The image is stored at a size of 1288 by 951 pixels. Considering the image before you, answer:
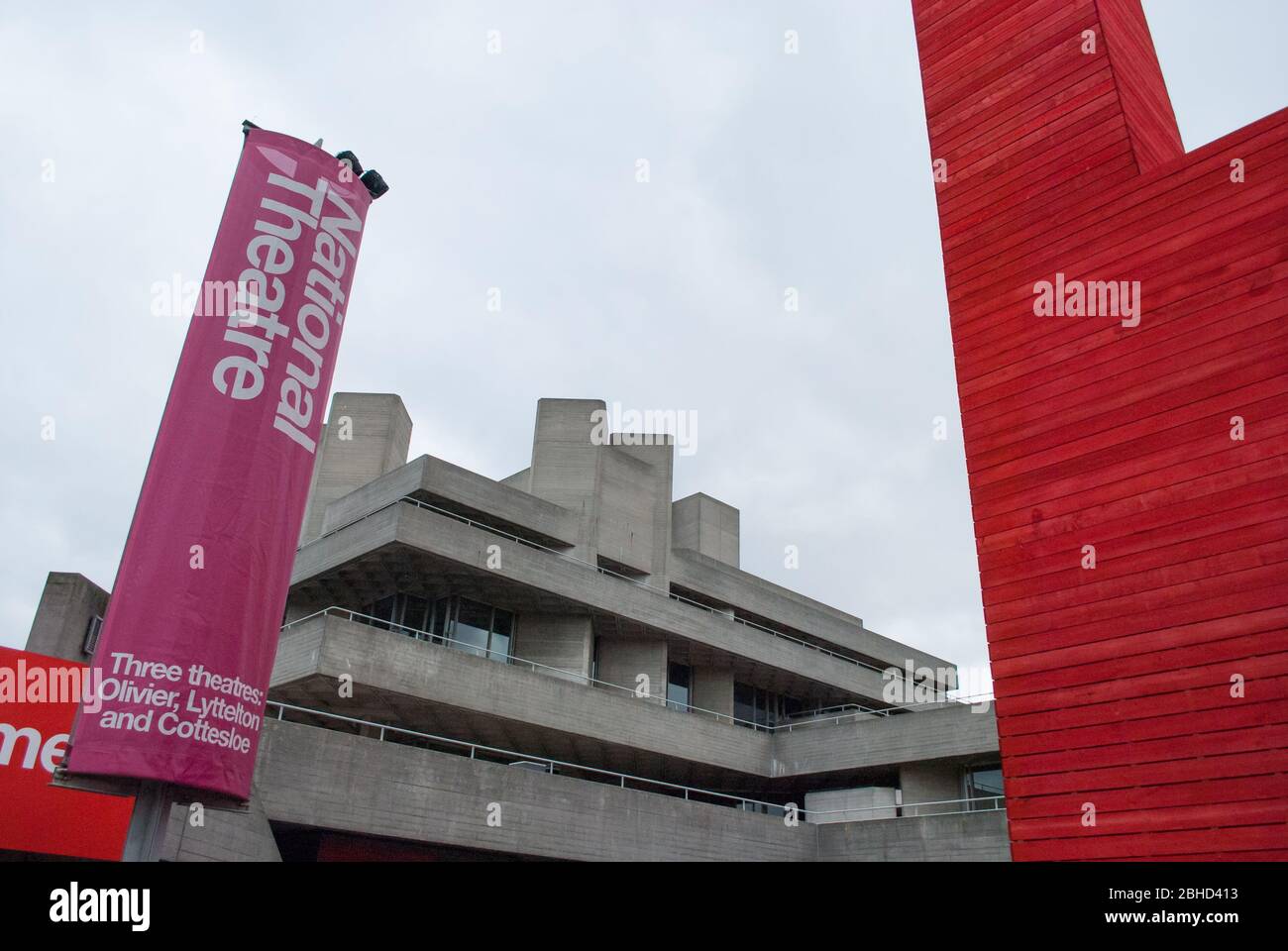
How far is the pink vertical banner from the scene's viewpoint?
7.75 meters

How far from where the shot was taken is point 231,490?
859 cm

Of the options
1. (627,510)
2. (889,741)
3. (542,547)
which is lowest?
(889,741)

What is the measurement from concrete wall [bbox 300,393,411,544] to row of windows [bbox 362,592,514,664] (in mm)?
4010

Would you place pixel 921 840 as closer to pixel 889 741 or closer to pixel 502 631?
pixel 889 741

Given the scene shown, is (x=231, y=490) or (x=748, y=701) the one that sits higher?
(x=748, y=701)

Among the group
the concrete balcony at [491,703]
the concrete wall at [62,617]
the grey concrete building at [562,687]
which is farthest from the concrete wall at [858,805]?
the concrete wall at [62,617]

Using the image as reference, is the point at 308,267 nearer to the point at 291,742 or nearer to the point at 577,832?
the point at 291,742

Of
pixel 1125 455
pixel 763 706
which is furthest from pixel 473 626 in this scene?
pixel 1125 455

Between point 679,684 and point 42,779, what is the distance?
23548 millimetres

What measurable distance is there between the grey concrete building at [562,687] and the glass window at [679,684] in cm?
8

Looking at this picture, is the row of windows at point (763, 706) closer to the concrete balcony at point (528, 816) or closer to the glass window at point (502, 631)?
the concrete balcony at point (528, 816)

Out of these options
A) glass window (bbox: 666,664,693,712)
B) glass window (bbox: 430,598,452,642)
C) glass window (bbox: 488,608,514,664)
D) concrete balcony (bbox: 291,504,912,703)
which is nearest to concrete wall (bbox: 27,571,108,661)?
concrete balcony (bbox: 291,504,912,703)
